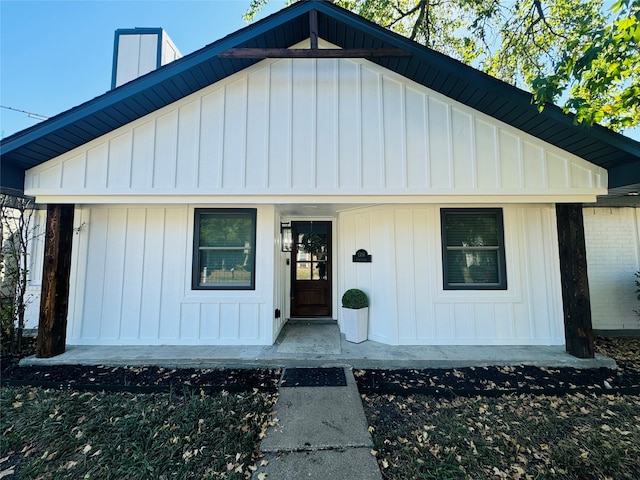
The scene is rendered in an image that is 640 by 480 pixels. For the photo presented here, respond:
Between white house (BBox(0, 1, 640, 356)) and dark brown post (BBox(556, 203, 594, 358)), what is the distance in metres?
0.06

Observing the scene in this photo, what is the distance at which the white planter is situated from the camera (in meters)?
4.77

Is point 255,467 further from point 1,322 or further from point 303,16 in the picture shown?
point 303,16

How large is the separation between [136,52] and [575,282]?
8.61 metres

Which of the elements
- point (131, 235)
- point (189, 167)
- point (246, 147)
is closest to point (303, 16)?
point (246, 147)

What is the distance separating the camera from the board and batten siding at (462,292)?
4660mm

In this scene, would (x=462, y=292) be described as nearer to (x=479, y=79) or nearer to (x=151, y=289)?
(x=479, y=79)

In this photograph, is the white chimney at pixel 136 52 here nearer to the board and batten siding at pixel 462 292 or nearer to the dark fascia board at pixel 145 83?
the dark fascia board at pixel 145 83

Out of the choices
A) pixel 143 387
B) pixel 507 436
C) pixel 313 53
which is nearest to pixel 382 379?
pixel 507 436

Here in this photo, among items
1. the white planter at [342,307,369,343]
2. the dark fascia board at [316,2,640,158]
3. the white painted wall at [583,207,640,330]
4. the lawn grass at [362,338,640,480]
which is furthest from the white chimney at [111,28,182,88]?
the white painted wall at [583,207,640,330]

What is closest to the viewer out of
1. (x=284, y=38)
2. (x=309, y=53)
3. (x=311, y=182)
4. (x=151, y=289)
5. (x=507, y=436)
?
(x=507, y=436)

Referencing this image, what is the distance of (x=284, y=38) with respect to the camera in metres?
4.25

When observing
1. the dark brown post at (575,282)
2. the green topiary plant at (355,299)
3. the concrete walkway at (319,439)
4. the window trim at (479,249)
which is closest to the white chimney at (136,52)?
the green topiary plant at (355,299)

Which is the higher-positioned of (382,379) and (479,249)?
(479,249)

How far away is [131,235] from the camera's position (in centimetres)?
477
